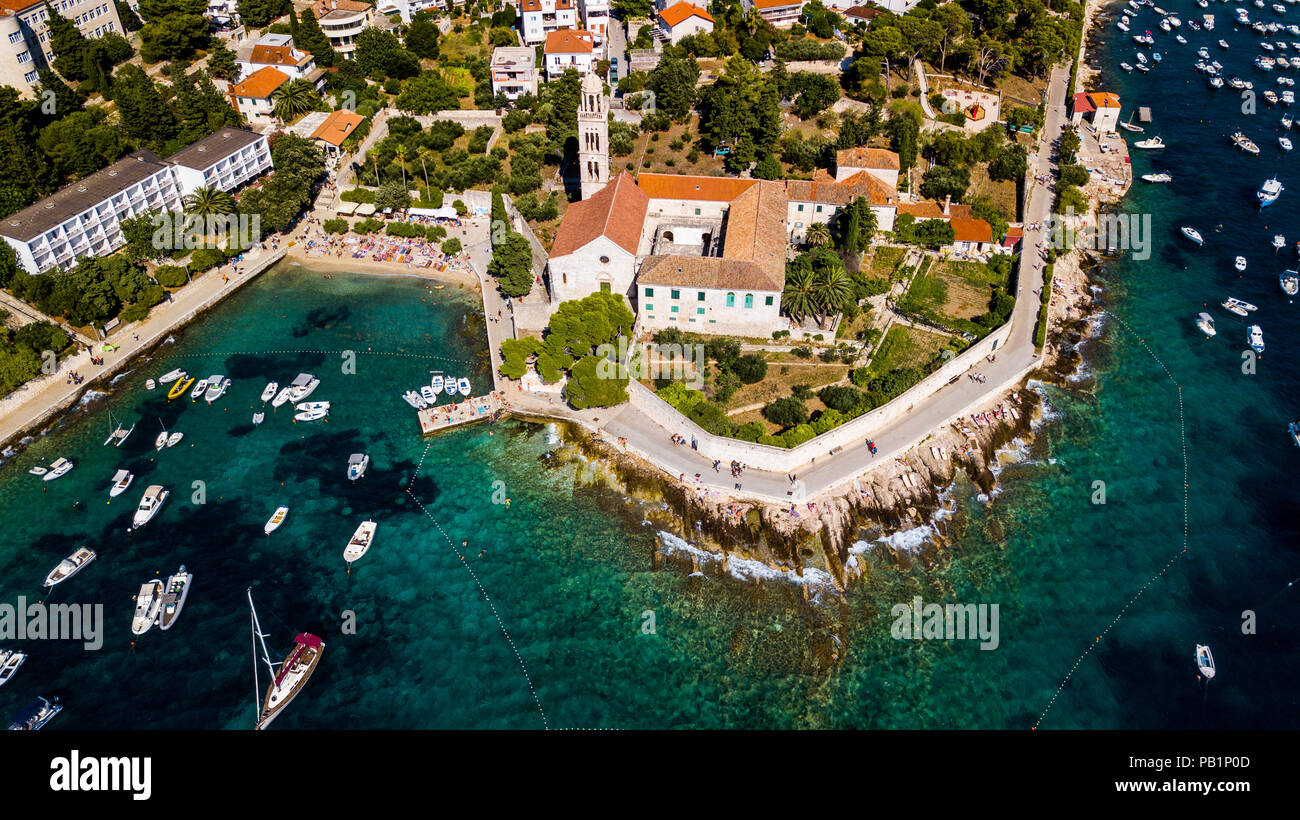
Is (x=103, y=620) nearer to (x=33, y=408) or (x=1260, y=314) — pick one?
(x=33, y=408)

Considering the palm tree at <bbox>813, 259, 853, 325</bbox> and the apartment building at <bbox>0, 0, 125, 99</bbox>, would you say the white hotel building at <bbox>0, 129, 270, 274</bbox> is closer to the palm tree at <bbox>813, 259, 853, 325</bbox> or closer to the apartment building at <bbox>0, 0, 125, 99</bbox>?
the apartment building at <bbox>0, 0, 125, 99</bbox>

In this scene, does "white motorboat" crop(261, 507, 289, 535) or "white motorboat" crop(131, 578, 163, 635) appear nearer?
"white motorboat" crop(131, 578, 163, 635)

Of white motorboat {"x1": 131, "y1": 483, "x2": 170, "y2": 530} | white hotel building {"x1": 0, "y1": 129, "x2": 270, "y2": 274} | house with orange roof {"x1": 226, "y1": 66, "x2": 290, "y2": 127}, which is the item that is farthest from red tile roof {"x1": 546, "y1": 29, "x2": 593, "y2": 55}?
white motorboat {"x1": 131, "y1": 483, "x2": 170, "y2": 530}

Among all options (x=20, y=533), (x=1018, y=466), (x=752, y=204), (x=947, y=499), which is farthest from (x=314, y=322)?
(x=1018, y=466)

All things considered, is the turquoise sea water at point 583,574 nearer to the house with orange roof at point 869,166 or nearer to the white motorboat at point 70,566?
the white motorboat at point 70,566

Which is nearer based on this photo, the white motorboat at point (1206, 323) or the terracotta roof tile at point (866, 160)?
the white motorboat at point (1206, 323)

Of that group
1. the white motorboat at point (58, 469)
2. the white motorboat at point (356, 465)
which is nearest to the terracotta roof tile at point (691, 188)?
the white motorboat at point (356, 465)
